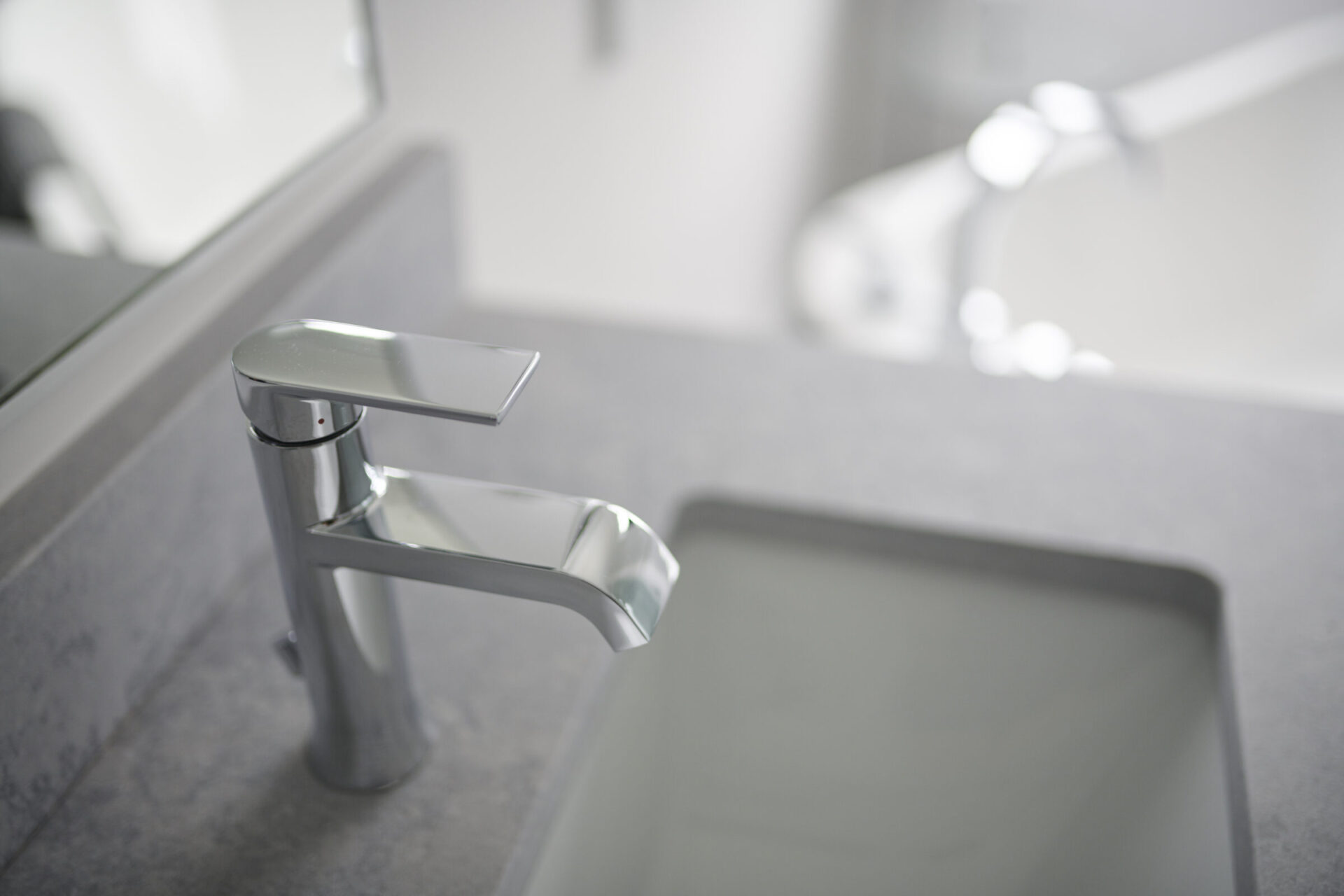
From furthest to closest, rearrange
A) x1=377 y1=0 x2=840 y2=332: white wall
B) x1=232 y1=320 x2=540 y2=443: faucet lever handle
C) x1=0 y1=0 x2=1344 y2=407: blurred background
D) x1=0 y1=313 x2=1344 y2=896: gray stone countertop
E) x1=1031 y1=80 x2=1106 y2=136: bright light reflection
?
x1=1031 y1=80 x2=1106 y2=136: bright light reflection → x1=377 y1=0 x2=840 y2=332: white wall → x1=0 y1=0 x2=1344 y2=407: blurred background → x1=0 y1=313 x2=1344 y2=896: gray stone countertop → x1=232 y1=320 x2=540 y2=443: faucet lever handle

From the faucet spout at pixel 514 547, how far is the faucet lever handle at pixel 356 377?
44 mm

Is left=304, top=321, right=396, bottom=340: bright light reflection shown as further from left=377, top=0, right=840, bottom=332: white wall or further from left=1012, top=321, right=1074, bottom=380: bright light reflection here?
left=1012, top=321, right=1074, bottom=380: bright light reflection

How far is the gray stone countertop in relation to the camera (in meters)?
0.48

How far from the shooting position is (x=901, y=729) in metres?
0.63

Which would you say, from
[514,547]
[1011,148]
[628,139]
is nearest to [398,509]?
[514,547]

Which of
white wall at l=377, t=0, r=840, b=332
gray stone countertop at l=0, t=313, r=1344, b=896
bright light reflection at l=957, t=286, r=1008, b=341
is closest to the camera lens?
gray stone countertop at l=0, t=313, r=1344, b=896

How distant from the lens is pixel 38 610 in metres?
0.45

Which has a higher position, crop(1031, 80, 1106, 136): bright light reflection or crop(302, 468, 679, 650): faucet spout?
crop(1031, 80, 1106, 136): bright light reflection

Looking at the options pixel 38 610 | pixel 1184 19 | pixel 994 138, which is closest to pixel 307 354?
pixel 38 610

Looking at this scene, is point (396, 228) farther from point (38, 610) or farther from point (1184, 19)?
point (1184, 19)

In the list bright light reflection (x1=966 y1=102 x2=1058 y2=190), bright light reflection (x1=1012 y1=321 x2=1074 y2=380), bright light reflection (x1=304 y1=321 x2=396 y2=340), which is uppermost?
bright light reflection (x1=304 y1=321 x2=396 y2=340)

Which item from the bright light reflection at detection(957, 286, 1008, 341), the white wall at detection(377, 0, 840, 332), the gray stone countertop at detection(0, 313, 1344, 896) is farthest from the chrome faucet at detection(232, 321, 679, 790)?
the bright light reflection at detection(957, 286, 1008, 341)

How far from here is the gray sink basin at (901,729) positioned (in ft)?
1.83

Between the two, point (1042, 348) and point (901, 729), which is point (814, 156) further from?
point (901, 729)
